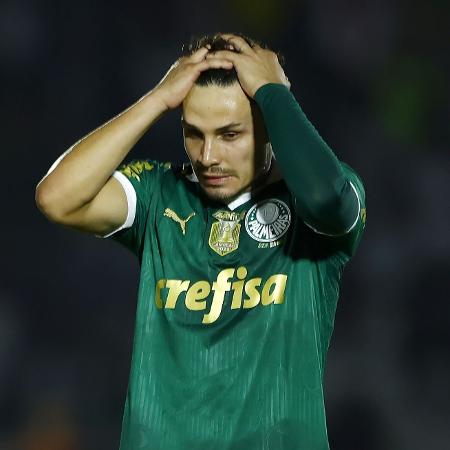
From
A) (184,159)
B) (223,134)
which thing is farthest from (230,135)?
(184,159)

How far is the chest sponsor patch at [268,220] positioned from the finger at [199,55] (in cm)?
38

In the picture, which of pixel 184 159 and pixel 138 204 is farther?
pixel 184 159

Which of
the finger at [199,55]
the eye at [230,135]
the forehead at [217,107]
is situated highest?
the finger at [199,55]

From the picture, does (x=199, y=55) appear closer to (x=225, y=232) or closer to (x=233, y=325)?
(x=225, y=232)

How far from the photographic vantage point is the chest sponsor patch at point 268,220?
228 centimetres

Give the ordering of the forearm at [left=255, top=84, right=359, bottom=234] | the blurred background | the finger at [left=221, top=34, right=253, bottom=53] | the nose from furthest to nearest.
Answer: the blurred background
the finger at [left=221, top=34, right=253, bottom=53]
the nose
the forearm at [left=255, top=84, right=359, bottom=234]

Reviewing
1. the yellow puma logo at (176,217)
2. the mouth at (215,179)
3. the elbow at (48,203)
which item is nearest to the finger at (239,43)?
the mouth at (215,179)

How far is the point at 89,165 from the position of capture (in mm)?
2221

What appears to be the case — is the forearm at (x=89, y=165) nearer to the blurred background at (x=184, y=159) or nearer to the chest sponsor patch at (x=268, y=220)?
the chest sponsor patch at (x=268, y=220)

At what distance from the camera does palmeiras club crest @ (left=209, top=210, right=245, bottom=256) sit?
2.28 meters

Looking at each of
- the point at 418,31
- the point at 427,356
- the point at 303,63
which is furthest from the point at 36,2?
the point at 427,356

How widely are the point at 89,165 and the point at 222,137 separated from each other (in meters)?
0.32

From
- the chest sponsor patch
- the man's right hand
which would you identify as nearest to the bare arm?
the man's right hand

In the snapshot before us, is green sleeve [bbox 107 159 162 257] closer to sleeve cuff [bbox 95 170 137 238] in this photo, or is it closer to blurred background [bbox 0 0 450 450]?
sleeve cuff [bbox 95 170 137 238]
